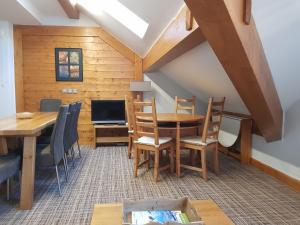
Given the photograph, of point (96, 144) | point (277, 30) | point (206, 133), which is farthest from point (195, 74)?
point (96, 144)

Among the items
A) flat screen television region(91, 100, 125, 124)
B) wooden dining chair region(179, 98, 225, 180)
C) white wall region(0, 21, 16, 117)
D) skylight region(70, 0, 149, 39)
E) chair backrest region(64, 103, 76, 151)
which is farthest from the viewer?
flat screen television region(91, 100, 125, 124)

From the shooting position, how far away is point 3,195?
2.85 metres

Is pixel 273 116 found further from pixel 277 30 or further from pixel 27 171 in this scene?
pixel 27 171

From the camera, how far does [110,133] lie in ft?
18.3

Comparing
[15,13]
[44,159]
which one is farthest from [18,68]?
[44,159]

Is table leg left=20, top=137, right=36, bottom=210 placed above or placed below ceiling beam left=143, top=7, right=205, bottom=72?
below

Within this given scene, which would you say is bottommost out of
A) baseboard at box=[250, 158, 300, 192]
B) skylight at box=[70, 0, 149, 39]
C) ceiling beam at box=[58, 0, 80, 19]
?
baseboard at box=[250, 158, 300, 192]

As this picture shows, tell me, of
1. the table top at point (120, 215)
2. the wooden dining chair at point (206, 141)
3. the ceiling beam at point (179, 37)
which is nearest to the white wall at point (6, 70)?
the ceiling beam at point (179, 37)

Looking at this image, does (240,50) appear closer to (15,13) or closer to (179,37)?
(179,37)

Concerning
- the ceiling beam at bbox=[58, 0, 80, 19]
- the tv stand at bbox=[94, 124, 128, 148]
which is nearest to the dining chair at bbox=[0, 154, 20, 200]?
the tv stand at bbox=[94, 124, 128, 148]

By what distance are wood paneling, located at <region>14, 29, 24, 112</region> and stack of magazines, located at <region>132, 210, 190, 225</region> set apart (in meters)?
4.65

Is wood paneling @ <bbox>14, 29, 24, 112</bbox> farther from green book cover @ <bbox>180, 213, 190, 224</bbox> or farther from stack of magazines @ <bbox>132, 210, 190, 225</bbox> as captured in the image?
green book cover @ <bbox>180, 213, 190, 224</bbox>

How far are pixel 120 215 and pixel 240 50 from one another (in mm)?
1399

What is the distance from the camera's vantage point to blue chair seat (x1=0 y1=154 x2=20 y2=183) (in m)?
2.32
